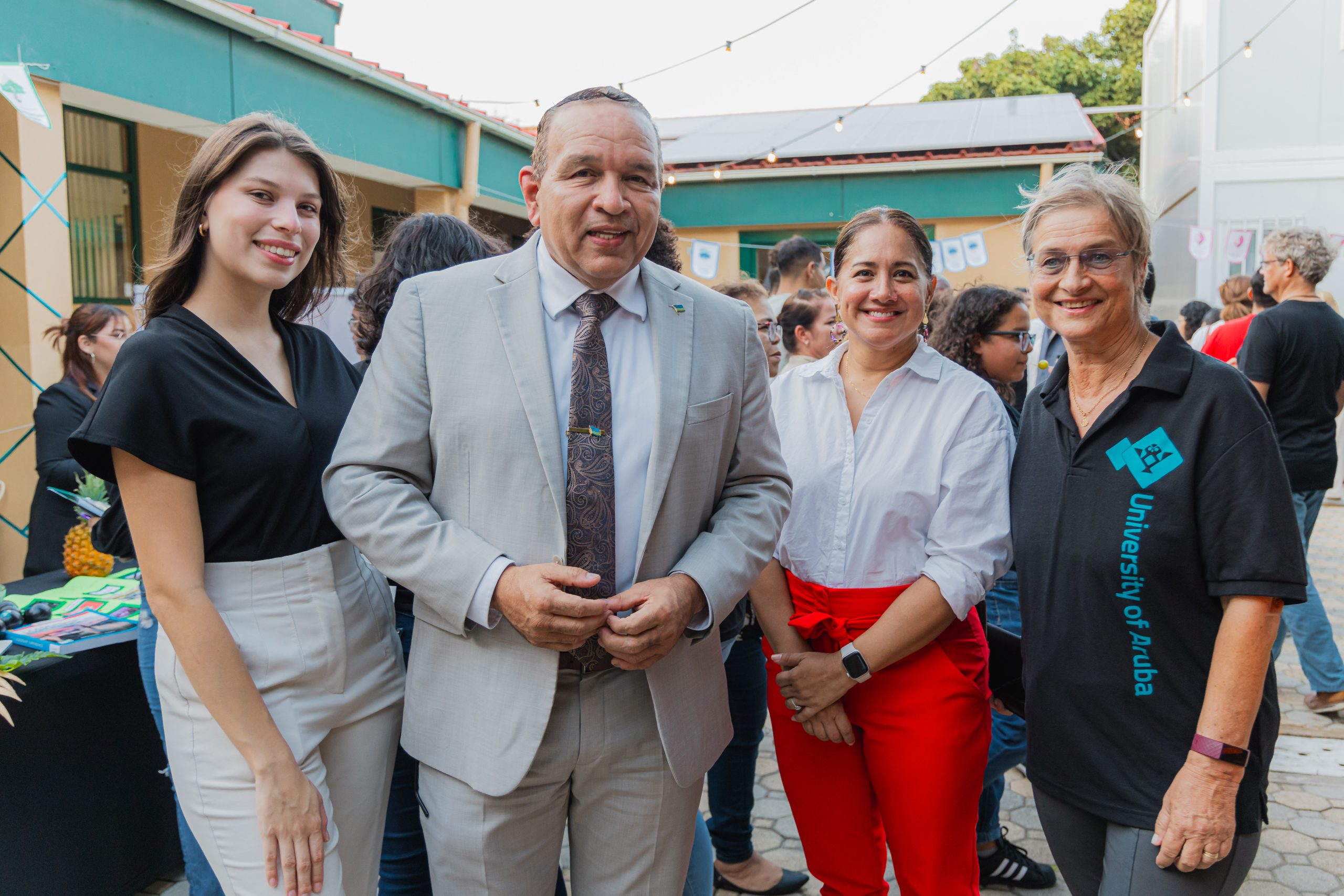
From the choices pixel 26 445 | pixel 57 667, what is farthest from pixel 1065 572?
pixel 26 445

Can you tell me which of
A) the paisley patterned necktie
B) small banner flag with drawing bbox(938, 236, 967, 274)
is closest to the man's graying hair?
the paisley patterned necktie

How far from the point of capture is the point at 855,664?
6.63 ft

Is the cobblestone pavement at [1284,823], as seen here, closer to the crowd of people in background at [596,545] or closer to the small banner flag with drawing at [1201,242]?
the crowd of people in background at [596,545]

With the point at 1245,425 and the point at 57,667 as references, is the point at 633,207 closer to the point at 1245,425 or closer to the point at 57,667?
the point at 1245,425

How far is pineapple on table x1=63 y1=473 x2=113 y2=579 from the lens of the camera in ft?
10.8

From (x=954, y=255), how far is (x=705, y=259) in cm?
299

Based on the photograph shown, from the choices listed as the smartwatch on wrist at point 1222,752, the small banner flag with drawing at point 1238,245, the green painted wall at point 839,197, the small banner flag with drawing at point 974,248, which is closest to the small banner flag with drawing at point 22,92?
the smartwatch on wrist at point 1222,752

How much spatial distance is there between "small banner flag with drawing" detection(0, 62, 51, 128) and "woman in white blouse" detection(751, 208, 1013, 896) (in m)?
3.83

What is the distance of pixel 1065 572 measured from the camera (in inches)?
69.1

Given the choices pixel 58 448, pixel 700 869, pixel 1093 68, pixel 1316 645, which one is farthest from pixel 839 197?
pixel 1093 68

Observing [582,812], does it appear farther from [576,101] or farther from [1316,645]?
[1316,645]

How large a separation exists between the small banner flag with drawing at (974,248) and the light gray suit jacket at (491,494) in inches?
371

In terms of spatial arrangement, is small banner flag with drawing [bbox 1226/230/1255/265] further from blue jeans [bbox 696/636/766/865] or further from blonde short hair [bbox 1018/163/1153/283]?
blonde short hair [bbox 1018/163/1153/283]

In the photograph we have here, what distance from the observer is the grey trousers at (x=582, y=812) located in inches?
63.9
